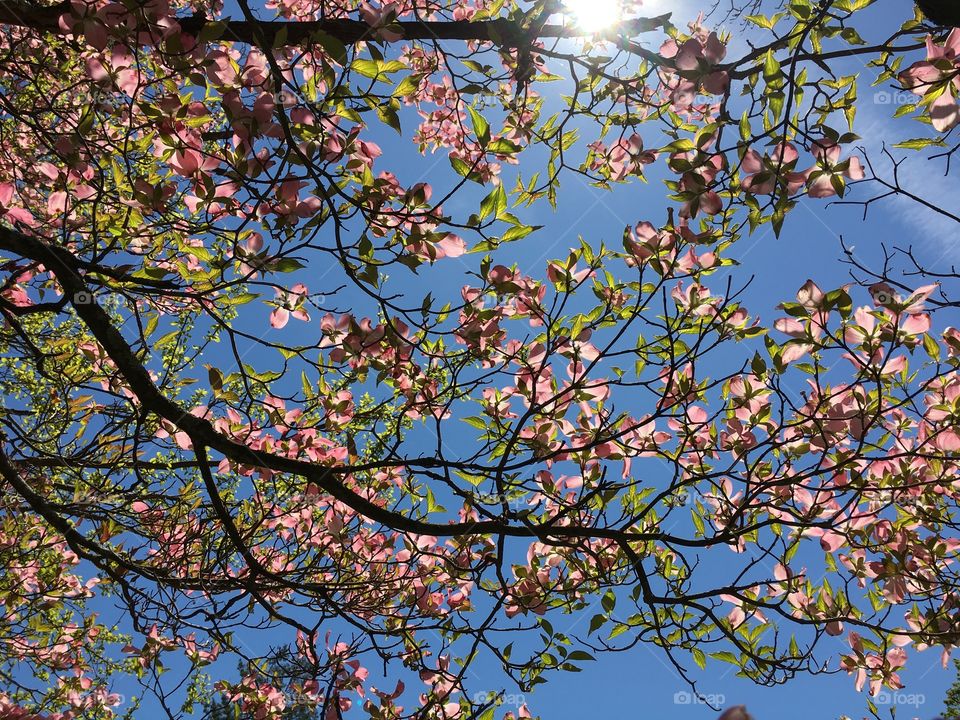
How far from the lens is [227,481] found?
169 inches

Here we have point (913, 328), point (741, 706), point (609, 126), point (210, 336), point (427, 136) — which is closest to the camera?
point (741, 706)

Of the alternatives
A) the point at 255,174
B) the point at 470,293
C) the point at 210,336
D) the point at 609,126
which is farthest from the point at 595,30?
the point at 210,336

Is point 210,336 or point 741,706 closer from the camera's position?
point 741,706

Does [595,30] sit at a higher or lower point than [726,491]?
higher

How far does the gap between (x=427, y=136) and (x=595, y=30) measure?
226cm

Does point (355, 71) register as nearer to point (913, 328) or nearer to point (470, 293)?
point (470, 293)

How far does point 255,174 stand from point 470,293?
120cm

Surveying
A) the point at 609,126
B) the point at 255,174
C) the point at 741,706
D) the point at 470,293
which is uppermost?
the point at 609,126

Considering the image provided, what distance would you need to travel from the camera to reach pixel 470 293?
3131 millimetres

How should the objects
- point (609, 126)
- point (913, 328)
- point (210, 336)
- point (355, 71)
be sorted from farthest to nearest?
point (210, 336) < point (609, 126) < point (913, 328) < point (355, 71)

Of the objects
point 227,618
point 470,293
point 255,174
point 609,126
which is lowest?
point 227,618

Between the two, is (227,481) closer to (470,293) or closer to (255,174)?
(470,293)

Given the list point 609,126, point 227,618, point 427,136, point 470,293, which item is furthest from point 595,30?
point 227,618

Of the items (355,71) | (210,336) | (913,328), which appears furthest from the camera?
(210,336)
